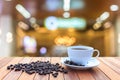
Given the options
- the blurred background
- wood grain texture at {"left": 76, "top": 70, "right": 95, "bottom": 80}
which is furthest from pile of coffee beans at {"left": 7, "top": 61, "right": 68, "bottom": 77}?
the blurred background

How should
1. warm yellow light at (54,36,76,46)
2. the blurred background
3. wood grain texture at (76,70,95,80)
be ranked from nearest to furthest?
wood grain texture at (76,70,95,80) < the blurred background < warm yellow light at (54,36,76,46)

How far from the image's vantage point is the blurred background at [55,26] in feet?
10.2

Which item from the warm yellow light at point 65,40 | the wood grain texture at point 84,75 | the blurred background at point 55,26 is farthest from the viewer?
the warm yellow light at point 65,40

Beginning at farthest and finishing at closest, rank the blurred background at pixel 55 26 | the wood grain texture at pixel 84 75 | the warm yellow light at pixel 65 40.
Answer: the warm yellow light at pixel 65 40, the blurred background at pixel 55 26, the wood grain texture at pixel 84 75

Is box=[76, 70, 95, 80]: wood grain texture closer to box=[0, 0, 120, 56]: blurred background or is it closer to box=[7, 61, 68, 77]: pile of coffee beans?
box=[7, 61, 68, 77]: pile of coffee beans

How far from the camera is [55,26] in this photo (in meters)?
4.21

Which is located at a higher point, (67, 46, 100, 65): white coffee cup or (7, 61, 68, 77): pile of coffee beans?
(67, 46, 100, 65): white coffee cup

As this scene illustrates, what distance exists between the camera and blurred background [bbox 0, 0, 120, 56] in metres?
3.12

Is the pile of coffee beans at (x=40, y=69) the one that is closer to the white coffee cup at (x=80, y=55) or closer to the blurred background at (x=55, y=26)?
the white coffee cup at (x=80, y=55)

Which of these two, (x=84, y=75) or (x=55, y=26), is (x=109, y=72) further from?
(x=55, y=26)

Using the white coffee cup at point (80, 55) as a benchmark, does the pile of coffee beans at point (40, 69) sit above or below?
below

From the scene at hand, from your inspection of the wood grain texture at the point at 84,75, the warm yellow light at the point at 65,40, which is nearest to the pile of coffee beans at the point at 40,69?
the wood grain texture at the point at 84,75

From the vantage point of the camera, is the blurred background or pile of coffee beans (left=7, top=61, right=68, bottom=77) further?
the blurred background

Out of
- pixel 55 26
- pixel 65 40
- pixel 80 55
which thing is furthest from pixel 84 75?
pixel 65 40
